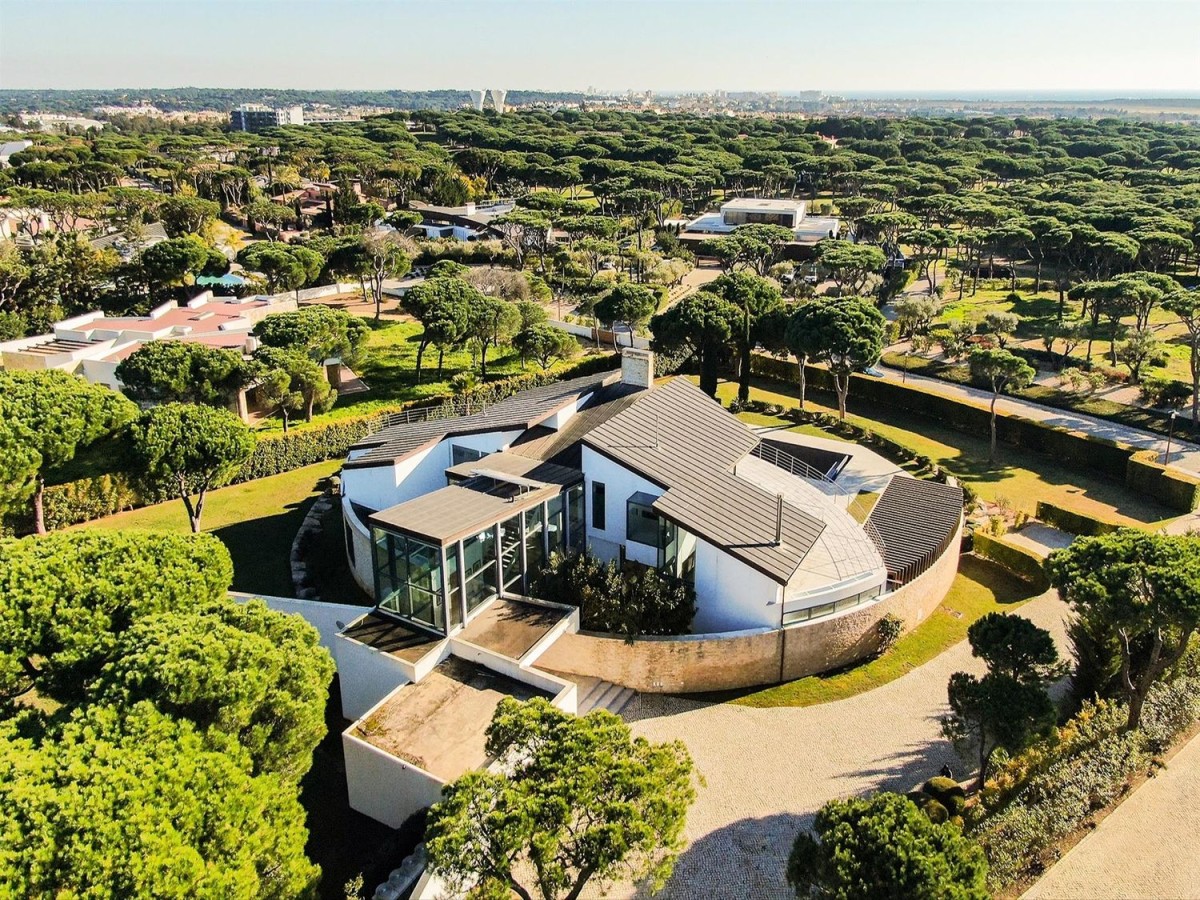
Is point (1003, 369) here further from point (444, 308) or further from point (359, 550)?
point (359, 550)

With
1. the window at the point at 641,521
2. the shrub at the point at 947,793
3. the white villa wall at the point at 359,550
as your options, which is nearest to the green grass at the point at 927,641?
the shrub at the point at 947,793

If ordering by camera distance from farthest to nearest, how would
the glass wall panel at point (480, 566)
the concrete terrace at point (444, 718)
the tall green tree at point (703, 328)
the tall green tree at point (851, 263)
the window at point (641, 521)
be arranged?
the tall green tree at point (851, 263) < the tall green tree at point (703, 328) < the window at point (641, 521) < the glass wall panel at point (480, 566) < the concrete terrace at point (444, 718)

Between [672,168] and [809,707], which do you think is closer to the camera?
[809,707]

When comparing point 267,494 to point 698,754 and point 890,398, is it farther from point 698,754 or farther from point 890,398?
point 890,398

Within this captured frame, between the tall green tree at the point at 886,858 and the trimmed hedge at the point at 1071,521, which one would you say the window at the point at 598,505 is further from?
the trimmed hedge at the point at 1071,521

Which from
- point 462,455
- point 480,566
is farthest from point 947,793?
point 462,455

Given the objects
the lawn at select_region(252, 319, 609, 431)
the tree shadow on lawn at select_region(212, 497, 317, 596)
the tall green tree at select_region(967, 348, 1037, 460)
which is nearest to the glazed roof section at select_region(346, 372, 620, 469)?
the tree shadow on lawn at select_region(212, 497, 317, 596)

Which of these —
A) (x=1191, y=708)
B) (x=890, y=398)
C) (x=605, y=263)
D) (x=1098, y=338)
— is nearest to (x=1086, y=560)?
(x=1191, y=708)
